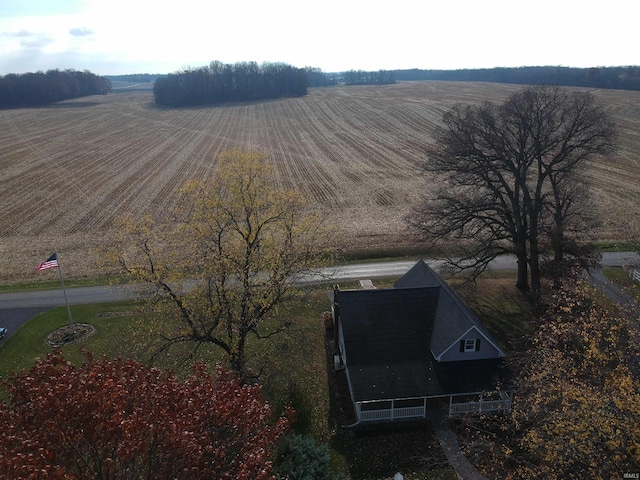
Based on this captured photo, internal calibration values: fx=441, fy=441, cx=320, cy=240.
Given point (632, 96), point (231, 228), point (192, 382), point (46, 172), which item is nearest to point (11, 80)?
point (46, 172)

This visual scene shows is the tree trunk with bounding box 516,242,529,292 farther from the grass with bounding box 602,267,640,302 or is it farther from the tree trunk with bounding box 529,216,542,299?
the grass with bounding box 602,267,640,302

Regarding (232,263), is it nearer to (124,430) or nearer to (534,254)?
(124,430)

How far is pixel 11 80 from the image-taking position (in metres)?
156

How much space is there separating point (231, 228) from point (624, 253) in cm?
3347

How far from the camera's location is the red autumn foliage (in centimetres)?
998

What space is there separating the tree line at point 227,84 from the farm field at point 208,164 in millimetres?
22846

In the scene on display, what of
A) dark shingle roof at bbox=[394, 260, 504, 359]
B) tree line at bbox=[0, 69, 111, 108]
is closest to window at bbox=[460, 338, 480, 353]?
dark shingle roof at bbox=[394, 260, 504, 359]

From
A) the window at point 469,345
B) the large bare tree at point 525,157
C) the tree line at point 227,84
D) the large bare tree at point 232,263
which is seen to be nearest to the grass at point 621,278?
the large bare tree at point 525,157

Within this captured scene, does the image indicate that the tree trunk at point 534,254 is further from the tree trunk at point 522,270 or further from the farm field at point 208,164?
the farm field at point 208,164

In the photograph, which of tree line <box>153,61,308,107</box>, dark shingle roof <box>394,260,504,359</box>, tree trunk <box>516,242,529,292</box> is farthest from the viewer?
tree line <box>153,61,308,107</box>

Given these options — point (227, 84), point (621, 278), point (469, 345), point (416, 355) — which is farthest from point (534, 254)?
point (227, 84)

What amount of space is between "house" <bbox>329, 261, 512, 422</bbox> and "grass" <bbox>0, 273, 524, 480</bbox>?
159 centimetres

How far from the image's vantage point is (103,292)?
33.2m

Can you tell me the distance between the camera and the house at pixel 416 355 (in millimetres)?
20516
